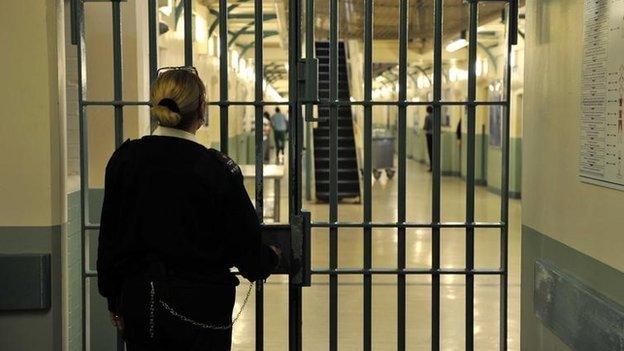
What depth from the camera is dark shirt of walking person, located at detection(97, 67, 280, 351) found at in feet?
8.45

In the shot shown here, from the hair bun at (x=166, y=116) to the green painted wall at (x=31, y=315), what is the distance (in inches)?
42.1

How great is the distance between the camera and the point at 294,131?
3453 mm

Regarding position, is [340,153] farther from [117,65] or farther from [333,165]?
[117,65]

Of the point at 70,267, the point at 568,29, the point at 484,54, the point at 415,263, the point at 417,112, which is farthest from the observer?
the point at 417,112

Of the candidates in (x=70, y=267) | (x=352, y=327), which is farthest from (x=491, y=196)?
(x=70, y=267)

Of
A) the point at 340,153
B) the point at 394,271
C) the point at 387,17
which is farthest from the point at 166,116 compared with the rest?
the point at 340,153

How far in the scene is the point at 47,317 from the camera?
3.47 metres

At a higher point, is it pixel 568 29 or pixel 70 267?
pixel 568 29

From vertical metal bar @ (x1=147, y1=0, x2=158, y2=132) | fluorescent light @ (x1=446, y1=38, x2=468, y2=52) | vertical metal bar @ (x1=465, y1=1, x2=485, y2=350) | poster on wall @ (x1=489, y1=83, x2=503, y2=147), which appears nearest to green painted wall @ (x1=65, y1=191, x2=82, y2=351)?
vertical metal bar @ (x1=147, y1=0, x2=158, y2=132)

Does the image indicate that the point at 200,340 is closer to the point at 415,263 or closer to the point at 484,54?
the point at 415,263

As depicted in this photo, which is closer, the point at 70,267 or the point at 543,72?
the point at 543,72

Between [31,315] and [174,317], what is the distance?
1139 millimetres

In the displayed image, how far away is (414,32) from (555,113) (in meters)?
9.59

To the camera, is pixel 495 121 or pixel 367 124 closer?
pixel 367 124
